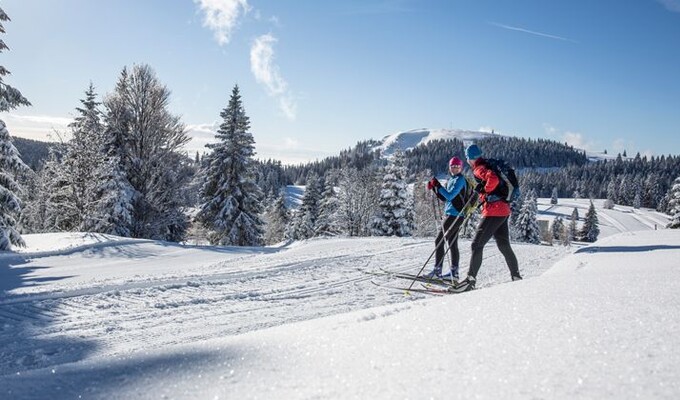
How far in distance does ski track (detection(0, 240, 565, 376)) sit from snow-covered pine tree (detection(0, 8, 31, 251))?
29.5 feet

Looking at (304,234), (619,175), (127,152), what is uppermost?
(619,175)

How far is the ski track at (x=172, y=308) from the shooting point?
154 inches

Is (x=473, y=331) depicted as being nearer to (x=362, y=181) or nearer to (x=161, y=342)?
(x=161, y=342)

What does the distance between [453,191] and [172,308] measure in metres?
4.66

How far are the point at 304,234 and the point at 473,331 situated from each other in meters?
42.0

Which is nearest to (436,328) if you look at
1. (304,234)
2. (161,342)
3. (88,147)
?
(161,342)

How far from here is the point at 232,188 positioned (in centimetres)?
2403

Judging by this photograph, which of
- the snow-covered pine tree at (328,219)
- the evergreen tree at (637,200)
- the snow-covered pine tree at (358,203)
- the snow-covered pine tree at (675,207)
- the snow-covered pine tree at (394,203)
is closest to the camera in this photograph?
the snow-covered pine tree at (675,207)

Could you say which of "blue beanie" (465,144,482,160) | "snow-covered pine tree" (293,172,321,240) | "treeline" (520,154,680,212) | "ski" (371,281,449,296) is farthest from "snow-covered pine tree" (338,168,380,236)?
"treeline" (520,154,680,212)

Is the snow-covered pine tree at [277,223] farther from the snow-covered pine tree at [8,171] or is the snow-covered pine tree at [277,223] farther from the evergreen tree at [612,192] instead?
the evergreen tree at [612,192]

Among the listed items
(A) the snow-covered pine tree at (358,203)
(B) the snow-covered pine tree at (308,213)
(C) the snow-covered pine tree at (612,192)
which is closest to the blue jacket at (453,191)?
(A) the snow-covered pine tree at (358,203)

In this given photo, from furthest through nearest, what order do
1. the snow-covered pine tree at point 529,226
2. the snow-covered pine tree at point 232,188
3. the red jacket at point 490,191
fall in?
1. the snow-covered pine tree at point 529,226
2. the snow-covered pine tree at point 232,188
3. the red jacket at point 490,191

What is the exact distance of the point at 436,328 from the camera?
242cm

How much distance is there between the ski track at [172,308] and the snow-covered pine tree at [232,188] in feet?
52.3
